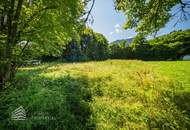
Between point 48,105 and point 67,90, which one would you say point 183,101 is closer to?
point 67,90

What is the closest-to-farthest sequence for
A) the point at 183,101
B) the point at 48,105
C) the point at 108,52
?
1. the point at 48,105
2. the point at 183,101
3. the point at 108,52

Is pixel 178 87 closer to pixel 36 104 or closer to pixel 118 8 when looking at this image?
pixel 118 8

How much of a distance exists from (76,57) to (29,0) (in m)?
50.4

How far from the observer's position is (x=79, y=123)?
12062 mm

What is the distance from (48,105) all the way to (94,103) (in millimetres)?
2462

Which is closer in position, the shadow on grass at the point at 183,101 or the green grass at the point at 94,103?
the green grass at the point at 94,103

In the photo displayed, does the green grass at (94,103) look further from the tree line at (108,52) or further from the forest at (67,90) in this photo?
the tree line at (108,52)

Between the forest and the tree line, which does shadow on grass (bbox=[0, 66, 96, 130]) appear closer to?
the forest

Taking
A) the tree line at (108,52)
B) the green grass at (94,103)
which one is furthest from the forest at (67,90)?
the tree line at (108,52)

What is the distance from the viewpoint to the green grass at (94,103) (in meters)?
11.9

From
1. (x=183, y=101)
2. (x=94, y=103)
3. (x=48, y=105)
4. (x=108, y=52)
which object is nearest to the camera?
(x=48, y=105)

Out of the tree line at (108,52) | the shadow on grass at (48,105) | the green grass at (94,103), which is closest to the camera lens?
the shadow on grass at (48,105)

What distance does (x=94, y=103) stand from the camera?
46.3 feet

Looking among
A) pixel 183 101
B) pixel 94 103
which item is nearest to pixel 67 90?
pixel 94 103
